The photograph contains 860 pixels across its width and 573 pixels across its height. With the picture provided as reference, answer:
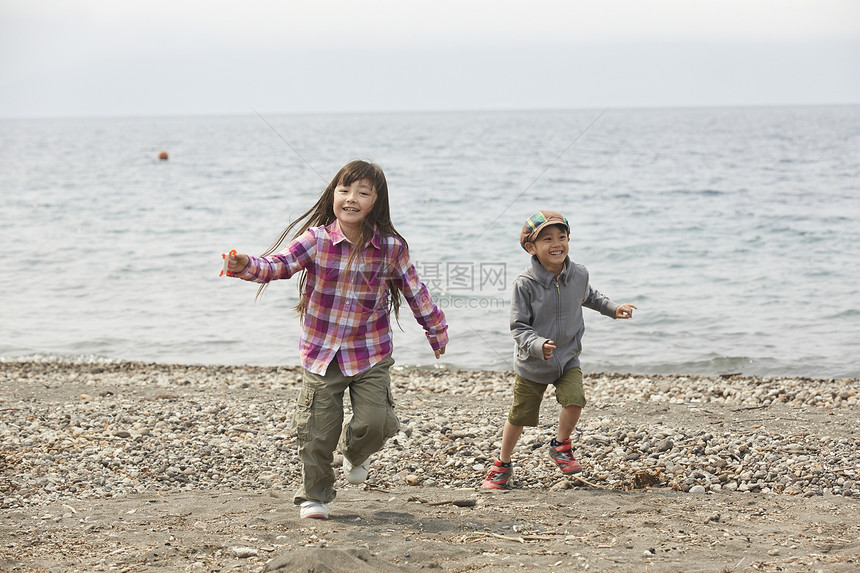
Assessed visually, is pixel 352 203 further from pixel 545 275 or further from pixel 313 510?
pixel 313 510

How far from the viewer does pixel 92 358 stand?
10414 millimetres

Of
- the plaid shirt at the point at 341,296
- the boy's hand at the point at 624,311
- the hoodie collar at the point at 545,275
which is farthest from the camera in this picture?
the hoodie collar at the point at 545,275

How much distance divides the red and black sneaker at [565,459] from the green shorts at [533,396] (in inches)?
11.6

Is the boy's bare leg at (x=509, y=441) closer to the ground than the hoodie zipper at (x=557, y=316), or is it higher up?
closer to the ground

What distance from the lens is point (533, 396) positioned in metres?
5.23

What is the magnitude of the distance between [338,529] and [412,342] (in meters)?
6.50

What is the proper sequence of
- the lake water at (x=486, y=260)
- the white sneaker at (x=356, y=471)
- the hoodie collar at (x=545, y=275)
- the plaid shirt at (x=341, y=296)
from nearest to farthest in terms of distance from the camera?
1. the plaid shirt at (x=341, y=296)
2. the white sneaker at (x=356, y=471)
3. the hoodie collar at (x=545, y=275)
4. the lake water at (x=486, y=260)

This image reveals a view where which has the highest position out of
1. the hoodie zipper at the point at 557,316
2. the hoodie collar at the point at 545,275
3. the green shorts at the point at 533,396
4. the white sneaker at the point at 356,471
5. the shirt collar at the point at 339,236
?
the shirt collar at the point at 339,236

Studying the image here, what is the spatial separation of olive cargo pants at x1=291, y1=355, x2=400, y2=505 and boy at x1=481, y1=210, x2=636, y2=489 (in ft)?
3.40

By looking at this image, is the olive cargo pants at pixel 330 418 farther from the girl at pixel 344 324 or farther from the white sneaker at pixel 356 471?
the white sneaker at pixel 356 471

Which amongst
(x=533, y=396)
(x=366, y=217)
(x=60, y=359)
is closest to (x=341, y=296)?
(x=366, y=217)

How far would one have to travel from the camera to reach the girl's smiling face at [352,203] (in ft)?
14.6

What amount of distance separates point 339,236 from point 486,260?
39.0 feet

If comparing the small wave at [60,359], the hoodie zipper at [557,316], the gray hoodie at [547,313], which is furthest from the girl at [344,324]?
the small wave at [60,359]
